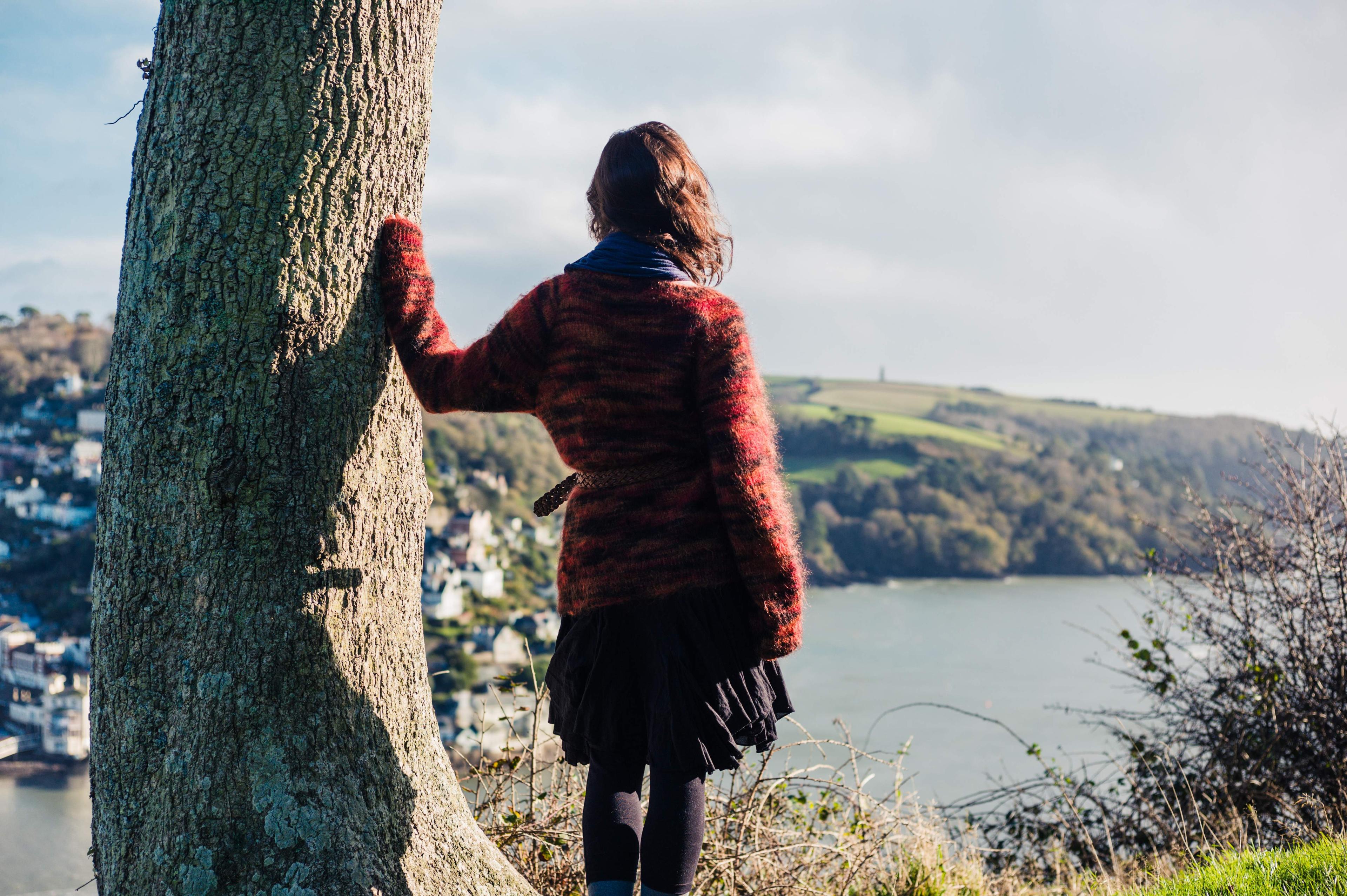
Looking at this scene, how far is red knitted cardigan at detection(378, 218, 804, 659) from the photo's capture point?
1.57m

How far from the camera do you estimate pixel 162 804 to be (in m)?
1.47

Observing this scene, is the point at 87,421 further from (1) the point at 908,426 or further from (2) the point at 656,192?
(1) the point at 908,426

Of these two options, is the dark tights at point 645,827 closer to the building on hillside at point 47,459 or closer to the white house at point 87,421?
the building on hillside at point 47,459

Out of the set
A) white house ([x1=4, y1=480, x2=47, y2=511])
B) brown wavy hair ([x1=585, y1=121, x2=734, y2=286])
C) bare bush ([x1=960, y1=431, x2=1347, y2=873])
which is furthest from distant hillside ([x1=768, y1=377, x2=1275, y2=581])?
brown wavy hair ([x1=585, y1=121, x2=734, y2=286])

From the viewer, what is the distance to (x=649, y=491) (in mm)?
1620

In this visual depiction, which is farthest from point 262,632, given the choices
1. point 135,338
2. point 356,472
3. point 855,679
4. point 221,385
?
point 855,679

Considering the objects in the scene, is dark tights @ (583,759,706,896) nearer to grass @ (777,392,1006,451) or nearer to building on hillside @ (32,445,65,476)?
building on hillside @ (32,445,65,476)

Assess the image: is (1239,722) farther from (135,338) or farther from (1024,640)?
(1024,640)

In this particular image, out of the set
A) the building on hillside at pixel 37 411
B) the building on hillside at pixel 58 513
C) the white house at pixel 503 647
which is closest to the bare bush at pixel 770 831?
the white house at pixel 503 647

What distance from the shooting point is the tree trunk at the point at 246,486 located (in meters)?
1.48

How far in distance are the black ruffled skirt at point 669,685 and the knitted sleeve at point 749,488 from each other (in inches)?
2.6

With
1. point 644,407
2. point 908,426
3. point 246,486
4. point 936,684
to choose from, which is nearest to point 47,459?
point 936,684

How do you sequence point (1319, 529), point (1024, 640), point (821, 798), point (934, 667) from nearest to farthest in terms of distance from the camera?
point (821, 798)
point (1319, 529)
point (934, 667)
point (1024, 640)

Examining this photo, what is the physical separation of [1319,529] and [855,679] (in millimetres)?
12635
